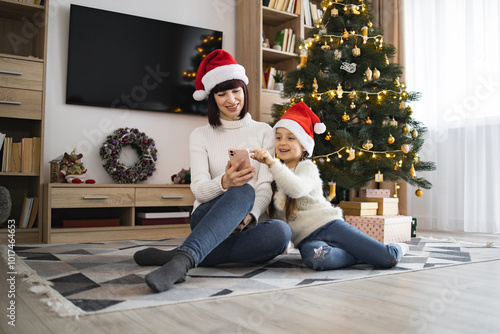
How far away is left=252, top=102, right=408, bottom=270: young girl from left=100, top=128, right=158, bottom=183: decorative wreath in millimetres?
1676

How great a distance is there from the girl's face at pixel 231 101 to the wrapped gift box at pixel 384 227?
1146 millimetres

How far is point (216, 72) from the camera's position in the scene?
192 cm

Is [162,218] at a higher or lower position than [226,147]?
lower

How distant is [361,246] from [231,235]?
1.68 ft

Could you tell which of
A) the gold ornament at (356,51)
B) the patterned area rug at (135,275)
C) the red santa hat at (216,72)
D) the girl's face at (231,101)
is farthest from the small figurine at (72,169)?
the gold ornament at (356,51)

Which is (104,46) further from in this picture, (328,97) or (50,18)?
(328,97)

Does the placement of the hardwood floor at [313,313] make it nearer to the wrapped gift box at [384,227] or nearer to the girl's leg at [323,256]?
the girl's leg at [323,256]

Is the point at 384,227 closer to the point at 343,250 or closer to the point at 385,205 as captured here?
the point at 385,205

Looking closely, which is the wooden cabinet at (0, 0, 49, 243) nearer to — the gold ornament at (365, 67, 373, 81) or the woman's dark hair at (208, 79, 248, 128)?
the woman's dark hair at (208, 79, 248, 128)

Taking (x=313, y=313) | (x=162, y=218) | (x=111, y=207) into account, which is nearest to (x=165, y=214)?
(x=162, y=218)

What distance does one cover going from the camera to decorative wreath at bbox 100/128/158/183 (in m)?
3.28

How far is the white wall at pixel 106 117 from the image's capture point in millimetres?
3232

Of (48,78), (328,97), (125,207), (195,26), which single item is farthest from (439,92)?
(48,78)

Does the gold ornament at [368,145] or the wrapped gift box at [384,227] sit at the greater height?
the gold ornament at [368,145]
